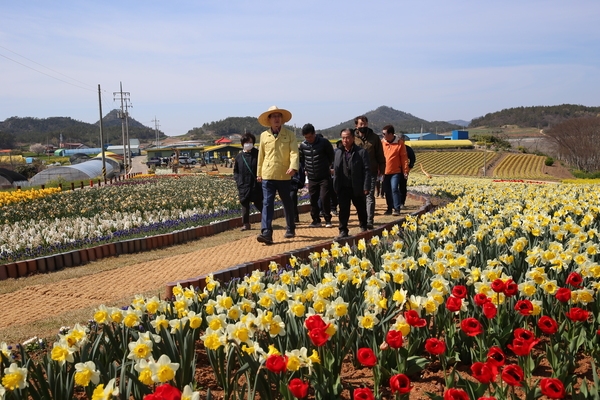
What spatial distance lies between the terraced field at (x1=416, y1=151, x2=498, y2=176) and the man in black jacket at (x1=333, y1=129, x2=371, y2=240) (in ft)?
153

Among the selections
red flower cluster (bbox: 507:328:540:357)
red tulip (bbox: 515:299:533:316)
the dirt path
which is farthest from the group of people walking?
red flower cluster (bbox: 507:328:540:357)

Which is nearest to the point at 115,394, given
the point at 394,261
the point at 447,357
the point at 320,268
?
the point at 447,357

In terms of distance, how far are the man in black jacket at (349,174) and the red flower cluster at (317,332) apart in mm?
5688

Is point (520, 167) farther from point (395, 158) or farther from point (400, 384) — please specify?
point (400, 384)

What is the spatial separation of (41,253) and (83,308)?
3.26 m

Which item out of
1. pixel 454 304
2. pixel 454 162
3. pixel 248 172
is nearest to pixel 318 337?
pixel 454 304

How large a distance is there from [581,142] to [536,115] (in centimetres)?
12270

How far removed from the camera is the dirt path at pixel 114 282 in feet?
17.4

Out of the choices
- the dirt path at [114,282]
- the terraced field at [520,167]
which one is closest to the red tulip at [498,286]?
the dirt path at [114,282]

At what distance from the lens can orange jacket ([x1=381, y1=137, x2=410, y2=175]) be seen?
11.0 meters

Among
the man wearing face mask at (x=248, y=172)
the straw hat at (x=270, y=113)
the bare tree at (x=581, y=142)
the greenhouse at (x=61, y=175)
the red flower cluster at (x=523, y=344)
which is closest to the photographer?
the red flower cluster at (x=523, y=344)

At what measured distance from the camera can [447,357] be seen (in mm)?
3197

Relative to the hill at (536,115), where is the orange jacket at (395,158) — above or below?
below

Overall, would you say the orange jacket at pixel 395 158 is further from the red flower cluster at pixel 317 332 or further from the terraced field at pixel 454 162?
the terraced field at pixel 454 162
